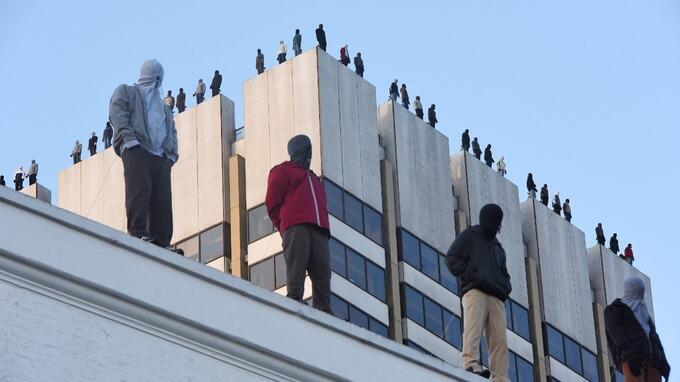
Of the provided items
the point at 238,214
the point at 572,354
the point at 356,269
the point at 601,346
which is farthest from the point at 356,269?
the point at 601,346

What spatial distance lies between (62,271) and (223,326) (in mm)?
1409

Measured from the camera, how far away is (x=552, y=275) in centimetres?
5778

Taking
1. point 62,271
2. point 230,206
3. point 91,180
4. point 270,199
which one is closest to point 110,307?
point 62,271

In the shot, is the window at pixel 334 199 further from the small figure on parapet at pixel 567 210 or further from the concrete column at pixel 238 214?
the small figure on parapet at pixel 567 210

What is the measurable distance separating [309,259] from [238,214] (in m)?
34.6

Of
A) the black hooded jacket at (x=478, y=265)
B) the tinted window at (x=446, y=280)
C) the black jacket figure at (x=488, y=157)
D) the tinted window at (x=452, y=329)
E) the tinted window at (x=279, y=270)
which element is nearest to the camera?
the black hooded jacket at (x=478, y=265)

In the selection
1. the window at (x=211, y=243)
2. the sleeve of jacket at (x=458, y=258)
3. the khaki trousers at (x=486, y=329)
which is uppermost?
the window at (x=211, y=243)

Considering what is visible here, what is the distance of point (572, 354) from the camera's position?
190ft

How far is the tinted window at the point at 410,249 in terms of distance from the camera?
52312mm

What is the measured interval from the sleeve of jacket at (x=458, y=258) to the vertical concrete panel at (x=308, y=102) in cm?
3252

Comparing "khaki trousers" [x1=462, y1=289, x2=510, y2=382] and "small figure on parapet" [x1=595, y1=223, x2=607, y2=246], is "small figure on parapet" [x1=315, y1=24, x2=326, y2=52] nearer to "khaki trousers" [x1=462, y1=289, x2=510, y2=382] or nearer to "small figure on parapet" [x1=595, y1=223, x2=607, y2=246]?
"small figure on parapet" [x1=595, y1=223, x2=607, y2=246]

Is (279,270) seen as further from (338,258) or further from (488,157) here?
(488,157)

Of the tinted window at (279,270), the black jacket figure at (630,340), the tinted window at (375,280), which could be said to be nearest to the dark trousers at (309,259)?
the black jacket figure at (630,340)

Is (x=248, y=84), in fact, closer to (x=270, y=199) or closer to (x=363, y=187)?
(x=363, y=187)
